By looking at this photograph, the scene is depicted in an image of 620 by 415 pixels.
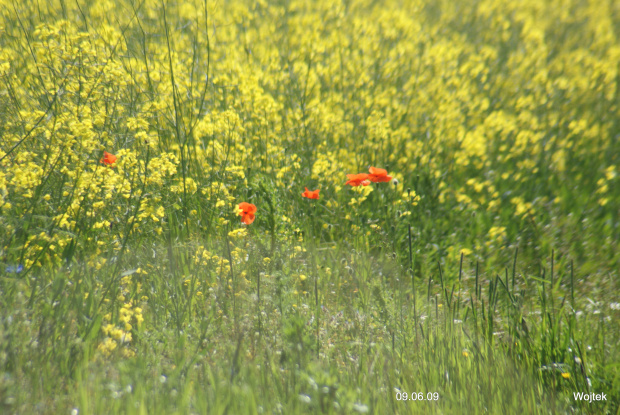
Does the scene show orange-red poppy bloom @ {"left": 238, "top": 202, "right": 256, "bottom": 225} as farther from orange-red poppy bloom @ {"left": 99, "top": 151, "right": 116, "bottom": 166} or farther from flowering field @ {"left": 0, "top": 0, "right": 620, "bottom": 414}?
orange-red poppy bloom @ {"left": 99, "top": 151, "right": 116, "bottom": 166}

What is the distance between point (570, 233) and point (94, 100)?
2.58 meters

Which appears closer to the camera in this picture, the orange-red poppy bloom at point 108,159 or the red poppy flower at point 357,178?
the orange-red poppy bloom at point 108,159

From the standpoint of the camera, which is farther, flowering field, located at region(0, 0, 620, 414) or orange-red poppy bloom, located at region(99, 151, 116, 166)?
Result: orange-red poppy bloom, located at region(99, 151, 116, 166)

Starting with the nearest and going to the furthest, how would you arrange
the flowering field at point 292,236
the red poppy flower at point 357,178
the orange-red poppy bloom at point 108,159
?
the flowering field at point 292,236
the orange-red poppy bloom at point 108,159
the red poppy flower at point 357,178

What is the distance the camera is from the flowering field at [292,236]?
1529mm

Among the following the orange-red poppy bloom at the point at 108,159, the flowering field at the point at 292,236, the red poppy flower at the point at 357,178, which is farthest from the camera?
the red poppy flower at the point at 357,178

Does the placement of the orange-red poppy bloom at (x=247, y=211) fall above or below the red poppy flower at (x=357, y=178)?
below

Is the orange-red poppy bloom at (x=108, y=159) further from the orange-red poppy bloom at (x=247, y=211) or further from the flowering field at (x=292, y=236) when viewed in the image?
the orange-red poppy bloom at (x=247, y=211)

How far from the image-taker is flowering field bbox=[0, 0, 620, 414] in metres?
1.53

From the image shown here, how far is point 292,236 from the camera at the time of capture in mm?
2625

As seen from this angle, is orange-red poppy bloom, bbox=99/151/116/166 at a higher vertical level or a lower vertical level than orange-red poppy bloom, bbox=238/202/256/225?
higher

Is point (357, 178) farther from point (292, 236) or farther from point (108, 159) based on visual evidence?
point (108, 159)

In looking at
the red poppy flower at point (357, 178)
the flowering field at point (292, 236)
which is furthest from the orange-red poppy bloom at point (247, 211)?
the red poppy flower at point (357, 178)

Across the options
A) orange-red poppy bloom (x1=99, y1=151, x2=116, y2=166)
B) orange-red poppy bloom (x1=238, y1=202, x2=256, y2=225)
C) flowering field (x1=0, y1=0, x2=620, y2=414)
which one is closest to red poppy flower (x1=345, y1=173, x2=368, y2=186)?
flowering field (x1=0, y1=0, x2=620, y2=414)
